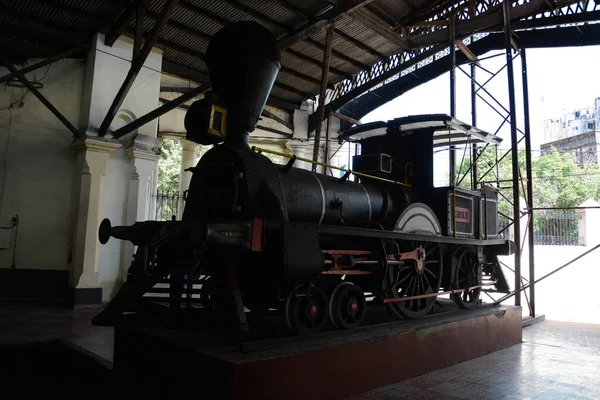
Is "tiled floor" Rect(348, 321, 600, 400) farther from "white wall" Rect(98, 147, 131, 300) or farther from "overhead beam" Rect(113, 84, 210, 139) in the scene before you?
"white wall" Rect(98, 147, 131, 300)

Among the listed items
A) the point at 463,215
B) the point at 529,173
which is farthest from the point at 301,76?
the point at 463,215

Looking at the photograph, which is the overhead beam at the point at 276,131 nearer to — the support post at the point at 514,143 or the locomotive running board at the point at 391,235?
the support post at the point at 514,143

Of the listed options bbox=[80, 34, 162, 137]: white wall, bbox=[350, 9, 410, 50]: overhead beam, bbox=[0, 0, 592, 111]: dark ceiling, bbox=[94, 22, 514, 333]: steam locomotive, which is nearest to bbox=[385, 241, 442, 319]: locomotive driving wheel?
bbox=[94, 22, 514, 333]: steam locomotive

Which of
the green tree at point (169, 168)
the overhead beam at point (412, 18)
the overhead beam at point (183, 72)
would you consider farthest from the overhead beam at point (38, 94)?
the green tree at point (169, 168)

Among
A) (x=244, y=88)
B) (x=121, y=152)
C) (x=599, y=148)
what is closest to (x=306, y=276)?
(x=244, y=88)

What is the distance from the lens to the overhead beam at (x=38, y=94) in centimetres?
764

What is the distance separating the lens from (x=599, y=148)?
29.5m

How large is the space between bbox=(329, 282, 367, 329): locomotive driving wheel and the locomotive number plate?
2.42 meters

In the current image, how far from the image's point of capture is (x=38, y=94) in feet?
26.2

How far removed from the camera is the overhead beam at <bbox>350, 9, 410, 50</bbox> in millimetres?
9415

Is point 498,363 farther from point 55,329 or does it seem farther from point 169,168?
point 169,168

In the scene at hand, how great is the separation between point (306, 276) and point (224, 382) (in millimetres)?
1144

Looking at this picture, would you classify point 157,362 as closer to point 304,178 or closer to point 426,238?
point 304,178

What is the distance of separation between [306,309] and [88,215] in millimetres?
6177
